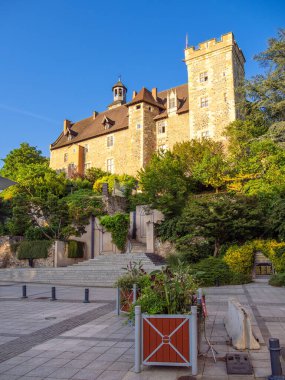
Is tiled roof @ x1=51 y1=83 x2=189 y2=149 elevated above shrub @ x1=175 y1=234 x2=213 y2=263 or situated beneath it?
elevated above

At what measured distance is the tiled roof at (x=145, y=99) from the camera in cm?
4109

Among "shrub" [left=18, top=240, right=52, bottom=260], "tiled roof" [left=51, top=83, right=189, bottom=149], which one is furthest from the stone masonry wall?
"tiled roof" [left=51, top=83, right=189, bottom=149]

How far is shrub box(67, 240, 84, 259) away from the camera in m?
25.3

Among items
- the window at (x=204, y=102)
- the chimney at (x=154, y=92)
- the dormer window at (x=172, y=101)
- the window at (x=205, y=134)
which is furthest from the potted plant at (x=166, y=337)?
the chimney at (x=154, y=92)

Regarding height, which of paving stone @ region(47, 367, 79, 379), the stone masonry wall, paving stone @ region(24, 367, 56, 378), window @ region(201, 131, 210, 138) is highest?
window @ region(201, 131, 210, 138)

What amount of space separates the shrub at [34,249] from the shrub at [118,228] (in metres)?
4.42

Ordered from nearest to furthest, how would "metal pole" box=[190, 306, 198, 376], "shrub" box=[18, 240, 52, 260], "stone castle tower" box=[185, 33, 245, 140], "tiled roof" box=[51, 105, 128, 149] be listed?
"metal pole" box=[190, 306, 198, 376], "shrub" box=[18, 240, 52, 260], "stone castle tower" box=[185, 33, 245, 140], "tiled roof" box=[51, 105, 128, 149]

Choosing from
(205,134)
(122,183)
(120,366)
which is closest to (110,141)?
(122,183)

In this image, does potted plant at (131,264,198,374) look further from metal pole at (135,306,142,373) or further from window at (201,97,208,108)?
window at (201,97,208,108)

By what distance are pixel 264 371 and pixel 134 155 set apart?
1434 inches

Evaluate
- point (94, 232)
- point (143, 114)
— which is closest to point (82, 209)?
point (94, 232)

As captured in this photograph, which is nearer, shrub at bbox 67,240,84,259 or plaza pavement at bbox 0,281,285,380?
plaza pavement at bbox 0,281,285,380

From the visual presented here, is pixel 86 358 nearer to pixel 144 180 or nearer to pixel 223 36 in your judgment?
pixel 144 180

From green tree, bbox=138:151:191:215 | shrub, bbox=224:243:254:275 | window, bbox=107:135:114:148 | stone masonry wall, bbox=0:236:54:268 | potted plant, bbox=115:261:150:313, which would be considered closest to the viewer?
potted plant, bbox=115:261:150:313
